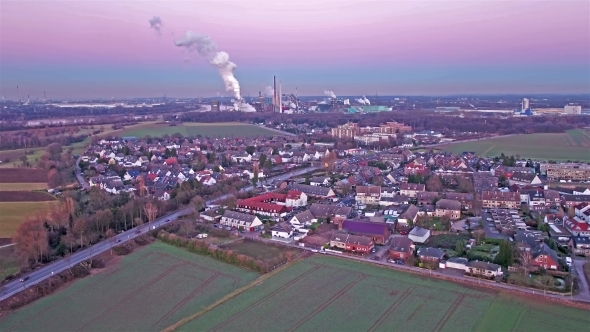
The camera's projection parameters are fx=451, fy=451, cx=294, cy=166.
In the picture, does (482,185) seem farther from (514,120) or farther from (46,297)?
(514,120)

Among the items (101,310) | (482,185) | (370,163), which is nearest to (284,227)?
(101,310)

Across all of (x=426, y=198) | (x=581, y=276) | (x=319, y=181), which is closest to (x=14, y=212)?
(x=319, y=181)

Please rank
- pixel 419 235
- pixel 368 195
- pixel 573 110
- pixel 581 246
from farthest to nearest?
1. pixel 573 110
2. pixel 368 195
3. pixel 419 235
4. pixel 581 246

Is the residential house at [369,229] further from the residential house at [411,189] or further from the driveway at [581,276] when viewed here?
the residential house at [411,189]

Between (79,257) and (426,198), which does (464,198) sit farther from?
(79,257)

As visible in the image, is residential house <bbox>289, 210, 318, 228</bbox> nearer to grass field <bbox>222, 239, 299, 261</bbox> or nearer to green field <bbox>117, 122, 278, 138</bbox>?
grass field <bbox>222, 239, 299, 261</bbox>

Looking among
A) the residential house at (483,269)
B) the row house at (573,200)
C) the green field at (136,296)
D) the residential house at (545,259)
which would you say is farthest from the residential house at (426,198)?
the green field at (136,296)

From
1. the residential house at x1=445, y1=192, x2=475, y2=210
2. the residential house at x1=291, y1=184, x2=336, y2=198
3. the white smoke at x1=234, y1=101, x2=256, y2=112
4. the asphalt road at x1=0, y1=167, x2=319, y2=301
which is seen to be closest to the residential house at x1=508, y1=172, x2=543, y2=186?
the residential house at x1=445, y1=192, x2=475, y2=210
